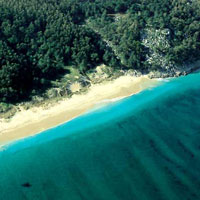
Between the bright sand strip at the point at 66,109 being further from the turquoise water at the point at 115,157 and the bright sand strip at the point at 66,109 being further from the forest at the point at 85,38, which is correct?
the forest at the point at 85,38

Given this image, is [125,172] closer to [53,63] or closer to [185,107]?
[185,107]

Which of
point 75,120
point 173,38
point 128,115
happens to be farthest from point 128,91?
point 173,38

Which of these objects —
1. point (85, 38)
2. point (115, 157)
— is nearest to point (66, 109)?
point (115, 157)

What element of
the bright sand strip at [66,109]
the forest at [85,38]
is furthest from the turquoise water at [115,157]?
the forest at [85,38]

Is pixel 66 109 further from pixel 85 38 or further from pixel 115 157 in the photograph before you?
pixel 85 38

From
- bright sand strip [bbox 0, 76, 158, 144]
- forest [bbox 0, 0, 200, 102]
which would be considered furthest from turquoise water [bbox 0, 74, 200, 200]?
forest [bbox 0, 0, 200, 102]

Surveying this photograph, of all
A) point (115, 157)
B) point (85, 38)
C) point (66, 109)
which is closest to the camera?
point (115, 157)
